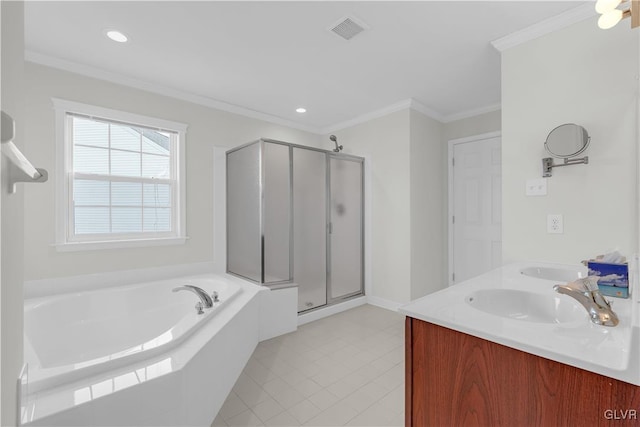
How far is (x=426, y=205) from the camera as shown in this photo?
3.60 metres

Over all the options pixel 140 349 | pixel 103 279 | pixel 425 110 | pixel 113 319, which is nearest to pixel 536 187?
pixel 425 110

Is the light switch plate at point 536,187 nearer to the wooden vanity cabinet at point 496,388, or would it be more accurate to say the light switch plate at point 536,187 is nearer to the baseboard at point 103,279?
the wooden vanity cabinet at point 496,388

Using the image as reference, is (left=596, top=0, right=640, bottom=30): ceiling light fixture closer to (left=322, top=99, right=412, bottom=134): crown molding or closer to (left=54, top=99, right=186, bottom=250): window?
(left=322, top=99, right=412, bottom=134): crown molding

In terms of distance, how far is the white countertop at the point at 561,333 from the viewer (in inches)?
26.9

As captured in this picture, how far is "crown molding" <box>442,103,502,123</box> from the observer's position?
3404mm

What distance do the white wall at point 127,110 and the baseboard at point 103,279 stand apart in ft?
0.14

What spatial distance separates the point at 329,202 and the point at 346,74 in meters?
1.43

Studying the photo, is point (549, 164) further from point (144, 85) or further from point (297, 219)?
point (144, 85)

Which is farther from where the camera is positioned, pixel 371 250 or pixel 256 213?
pixel 371 250

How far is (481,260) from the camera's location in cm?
352

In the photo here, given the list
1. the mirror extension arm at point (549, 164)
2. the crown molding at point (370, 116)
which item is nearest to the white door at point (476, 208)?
the crown molding at point (370, 116)

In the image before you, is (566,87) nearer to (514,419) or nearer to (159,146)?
(514,419)

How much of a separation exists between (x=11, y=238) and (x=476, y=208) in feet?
12.9

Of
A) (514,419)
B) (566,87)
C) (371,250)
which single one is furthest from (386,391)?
(566,87)
